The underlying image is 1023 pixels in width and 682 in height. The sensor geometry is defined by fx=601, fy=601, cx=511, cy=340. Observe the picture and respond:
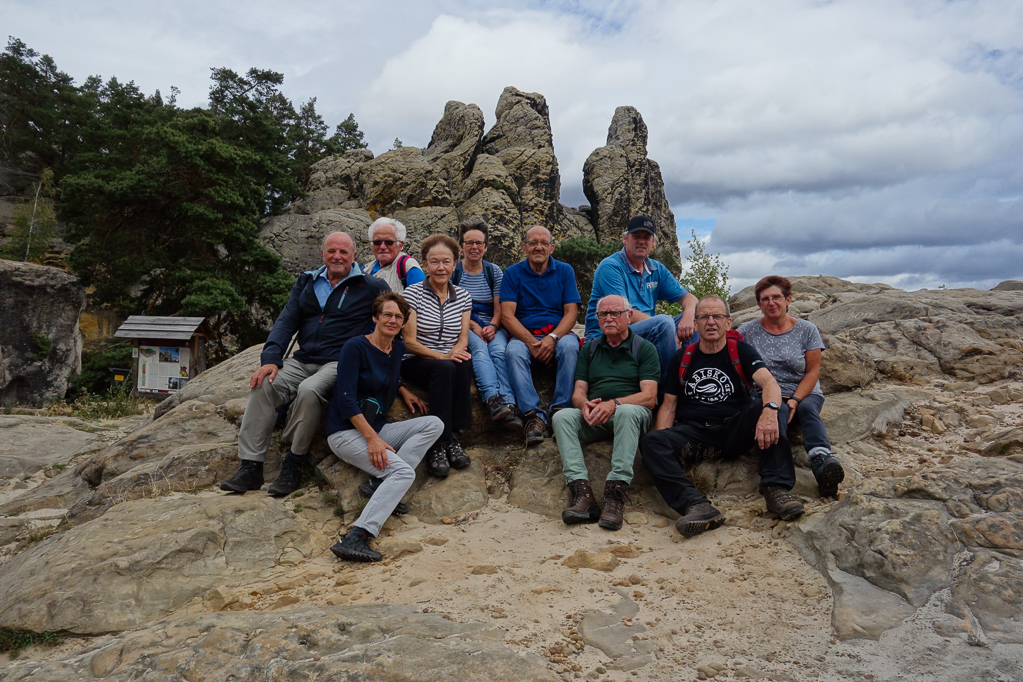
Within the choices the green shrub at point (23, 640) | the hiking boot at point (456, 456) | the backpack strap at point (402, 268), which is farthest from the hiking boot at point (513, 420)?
the green shrub at point (23, 640)

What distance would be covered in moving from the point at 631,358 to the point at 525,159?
3138cm

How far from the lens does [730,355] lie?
5.13m

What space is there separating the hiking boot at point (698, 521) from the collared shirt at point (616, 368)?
1.17 m

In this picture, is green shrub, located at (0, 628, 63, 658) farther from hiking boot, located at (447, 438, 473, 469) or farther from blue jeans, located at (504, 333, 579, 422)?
blue jeans, located at (504, 333, 579, 422)

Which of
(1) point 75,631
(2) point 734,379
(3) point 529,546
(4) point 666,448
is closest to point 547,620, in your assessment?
(3) point 529,546

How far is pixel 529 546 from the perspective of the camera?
464cm

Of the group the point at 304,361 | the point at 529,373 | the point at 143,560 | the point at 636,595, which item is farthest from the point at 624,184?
the point at 143,560

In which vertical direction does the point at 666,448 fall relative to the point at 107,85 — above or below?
below

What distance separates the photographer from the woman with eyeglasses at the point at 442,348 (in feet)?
18.2

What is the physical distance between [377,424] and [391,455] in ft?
1.21

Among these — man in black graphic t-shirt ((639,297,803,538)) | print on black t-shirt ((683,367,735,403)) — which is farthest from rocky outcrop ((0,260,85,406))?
print on black t-shirt ((683,367,735,403))

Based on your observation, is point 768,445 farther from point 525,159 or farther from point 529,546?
point 525,159

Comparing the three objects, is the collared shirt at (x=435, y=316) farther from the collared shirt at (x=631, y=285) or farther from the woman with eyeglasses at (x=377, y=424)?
the collared shirt at (x=631, y=285)

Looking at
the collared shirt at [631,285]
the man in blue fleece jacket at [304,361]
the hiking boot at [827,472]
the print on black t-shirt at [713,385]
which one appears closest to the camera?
the hiking boot at [827,472]
